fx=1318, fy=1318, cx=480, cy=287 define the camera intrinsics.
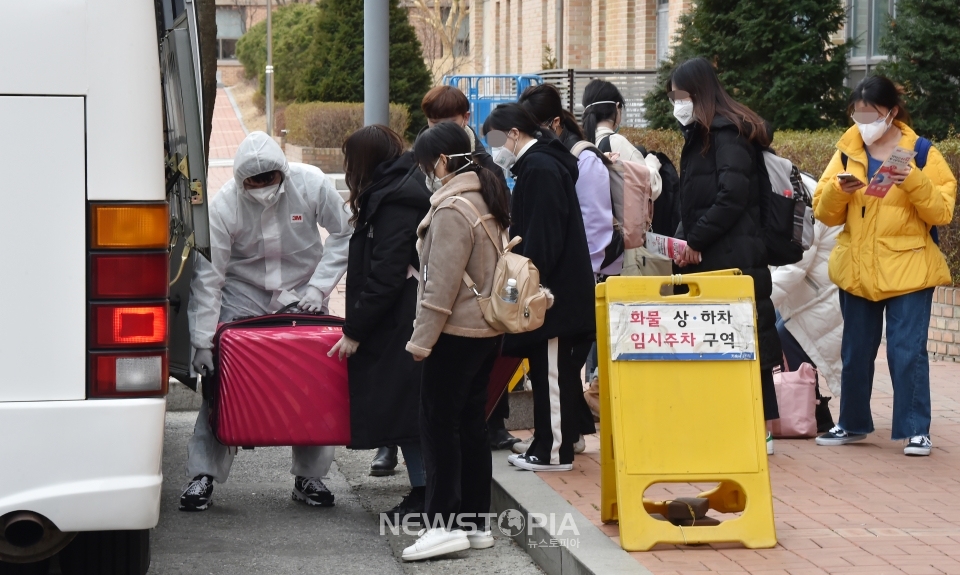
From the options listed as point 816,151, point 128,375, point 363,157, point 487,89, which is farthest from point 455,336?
point 487,89

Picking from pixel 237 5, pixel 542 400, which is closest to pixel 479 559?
pixel 542 400

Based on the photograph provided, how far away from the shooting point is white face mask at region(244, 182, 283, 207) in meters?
6.00

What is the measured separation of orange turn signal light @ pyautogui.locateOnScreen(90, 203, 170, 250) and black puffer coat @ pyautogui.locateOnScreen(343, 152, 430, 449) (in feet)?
5.87

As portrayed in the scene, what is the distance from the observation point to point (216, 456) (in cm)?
614

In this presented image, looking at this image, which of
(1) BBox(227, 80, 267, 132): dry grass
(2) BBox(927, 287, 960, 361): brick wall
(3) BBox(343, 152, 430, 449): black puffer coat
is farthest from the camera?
(1) BBox(227, 80, 267, 132): dry grass

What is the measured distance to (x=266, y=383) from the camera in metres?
5.57

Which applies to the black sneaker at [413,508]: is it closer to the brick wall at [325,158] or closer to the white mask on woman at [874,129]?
the white mask on woman at [874,129]

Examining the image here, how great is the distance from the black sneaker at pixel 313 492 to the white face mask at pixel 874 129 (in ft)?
10.4

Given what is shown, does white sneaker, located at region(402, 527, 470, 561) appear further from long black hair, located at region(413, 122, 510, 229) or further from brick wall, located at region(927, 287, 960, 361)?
brick wall, located at region(927, 287, 960, 361)

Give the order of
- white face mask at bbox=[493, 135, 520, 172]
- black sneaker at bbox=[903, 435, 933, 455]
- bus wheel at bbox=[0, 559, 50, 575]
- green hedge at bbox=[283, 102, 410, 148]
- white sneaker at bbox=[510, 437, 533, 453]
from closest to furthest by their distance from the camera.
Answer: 1. bus wheel at bbox=[0, 559, 50, 575]
2. white face mask at bbox=[493, 135, 520, 172]
3. black sneaker at bbox=[903, 435, 933, 455]
4. white sneaker at bbox=[510, 437, 533, 453]
5. green hedge at bbox=[283, 102, 410, 148]

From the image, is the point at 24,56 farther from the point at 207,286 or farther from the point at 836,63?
the point at 836,63

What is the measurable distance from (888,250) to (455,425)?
2.64m

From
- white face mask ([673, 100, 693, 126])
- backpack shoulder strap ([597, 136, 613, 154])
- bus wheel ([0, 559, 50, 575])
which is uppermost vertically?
white face mask ([673, 100, 693, 126])

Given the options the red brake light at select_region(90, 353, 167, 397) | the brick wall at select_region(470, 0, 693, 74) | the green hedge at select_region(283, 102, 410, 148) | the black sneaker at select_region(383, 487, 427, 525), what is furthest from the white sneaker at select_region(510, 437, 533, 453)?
the green hedge at select_region(283, 102, 410, 148)
